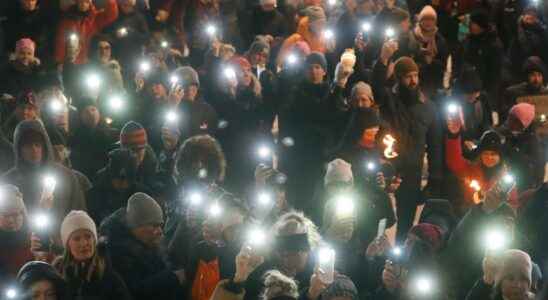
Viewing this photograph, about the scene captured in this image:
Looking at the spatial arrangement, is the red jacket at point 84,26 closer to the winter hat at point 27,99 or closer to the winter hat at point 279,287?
the winter hat at point 27,99

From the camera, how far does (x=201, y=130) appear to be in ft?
40.1

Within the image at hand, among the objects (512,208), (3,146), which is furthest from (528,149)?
(3,146)

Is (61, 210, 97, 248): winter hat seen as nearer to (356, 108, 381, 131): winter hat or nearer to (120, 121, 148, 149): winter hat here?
(120, 121, 148, 149): winter hat

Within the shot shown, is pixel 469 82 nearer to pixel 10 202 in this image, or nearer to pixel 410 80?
pixel 410 80

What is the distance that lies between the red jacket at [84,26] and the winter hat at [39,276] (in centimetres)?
599

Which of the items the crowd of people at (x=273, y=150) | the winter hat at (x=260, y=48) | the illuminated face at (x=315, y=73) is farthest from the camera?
the winter hat at (x=260, y=48)

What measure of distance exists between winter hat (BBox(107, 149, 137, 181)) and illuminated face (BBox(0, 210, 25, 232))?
1.71m

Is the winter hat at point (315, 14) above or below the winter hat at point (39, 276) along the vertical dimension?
above

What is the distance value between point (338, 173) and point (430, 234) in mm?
1376

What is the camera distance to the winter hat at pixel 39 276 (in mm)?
8055

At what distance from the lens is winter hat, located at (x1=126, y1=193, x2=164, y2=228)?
9.10m

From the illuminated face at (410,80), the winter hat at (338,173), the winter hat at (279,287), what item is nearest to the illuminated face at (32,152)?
the winter hat at (338,173)

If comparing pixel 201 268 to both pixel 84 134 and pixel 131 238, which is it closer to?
pixel 131 238

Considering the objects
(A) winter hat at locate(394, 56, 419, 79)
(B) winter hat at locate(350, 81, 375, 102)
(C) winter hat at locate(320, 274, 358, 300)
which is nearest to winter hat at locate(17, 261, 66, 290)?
(C) winter hat at locate(320, 274, 358, 300)
